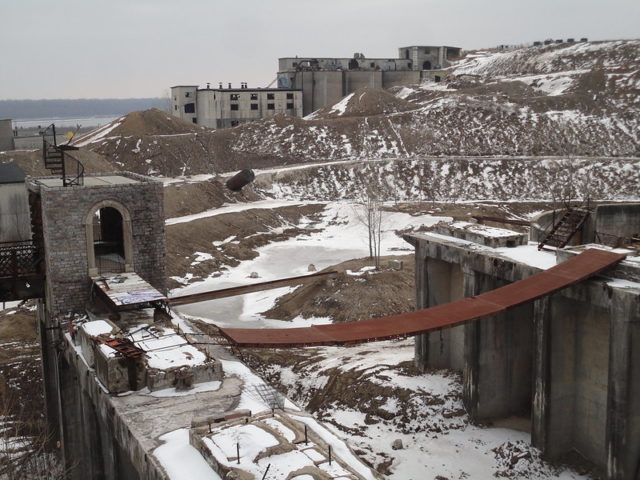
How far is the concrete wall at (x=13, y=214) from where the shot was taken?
29.2m

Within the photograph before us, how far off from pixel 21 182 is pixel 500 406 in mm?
21865

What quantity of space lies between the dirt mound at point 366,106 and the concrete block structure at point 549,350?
67.8 m

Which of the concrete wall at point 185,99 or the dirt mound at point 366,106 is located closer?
the dirt mound at point 366,106

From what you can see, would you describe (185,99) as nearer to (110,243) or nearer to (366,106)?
(366,106)

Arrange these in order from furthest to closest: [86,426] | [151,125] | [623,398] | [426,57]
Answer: [426,57] → [151,125] → [86,426] → [623,398]

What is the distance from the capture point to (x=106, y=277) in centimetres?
2406

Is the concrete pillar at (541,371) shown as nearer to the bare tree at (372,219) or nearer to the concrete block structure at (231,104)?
the bare tree at (372,219)

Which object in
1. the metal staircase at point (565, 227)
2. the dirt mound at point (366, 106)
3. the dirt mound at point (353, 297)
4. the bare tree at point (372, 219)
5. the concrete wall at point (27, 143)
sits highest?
the dirt mound at point (366, 106)

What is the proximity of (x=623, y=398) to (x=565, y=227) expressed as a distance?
10.3 metres

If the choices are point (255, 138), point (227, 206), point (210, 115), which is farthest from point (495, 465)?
point (210, 115)

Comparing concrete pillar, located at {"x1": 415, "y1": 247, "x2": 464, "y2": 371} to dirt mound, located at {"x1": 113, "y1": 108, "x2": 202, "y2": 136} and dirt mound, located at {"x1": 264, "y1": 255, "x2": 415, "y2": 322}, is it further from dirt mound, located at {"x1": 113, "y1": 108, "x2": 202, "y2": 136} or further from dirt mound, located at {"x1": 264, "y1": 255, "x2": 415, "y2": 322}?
dirt mound, located at {"x1": 113, "y1": 108, "x2": 202, "y2": 136}

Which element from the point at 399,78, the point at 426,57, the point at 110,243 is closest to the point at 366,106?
the point at 399,78

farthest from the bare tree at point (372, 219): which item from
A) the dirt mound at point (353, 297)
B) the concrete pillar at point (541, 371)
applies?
the concrete pillar at point (541, 371)

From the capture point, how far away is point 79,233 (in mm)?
24094
